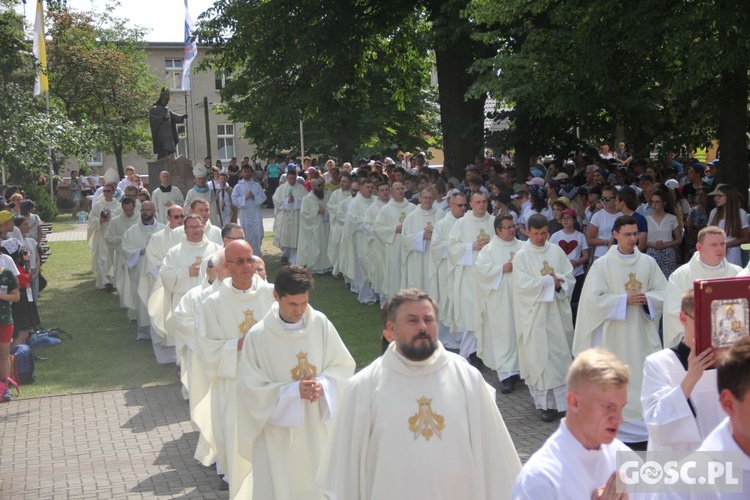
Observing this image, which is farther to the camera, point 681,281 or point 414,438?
point 681,281

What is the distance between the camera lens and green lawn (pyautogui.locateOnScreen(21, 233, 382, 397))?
1317cm

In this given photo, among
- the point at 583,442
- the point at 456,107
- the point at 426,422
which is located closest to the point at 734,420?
the point at 583,442

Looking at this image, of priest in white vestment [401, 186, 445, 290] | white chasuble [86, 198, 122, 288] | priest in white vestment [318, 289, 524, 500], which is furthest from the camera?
white chasuble [86, 198, 122, 288]

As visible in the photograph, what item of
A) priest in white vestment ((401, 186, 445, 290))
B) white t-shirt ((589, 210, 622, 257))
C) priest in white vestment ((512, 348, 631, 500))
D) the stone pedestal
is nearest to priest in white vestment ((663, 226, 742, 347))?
white t-shirt ((589, 210, 622, 257))

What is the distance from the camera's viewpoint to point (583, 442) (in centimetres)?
397

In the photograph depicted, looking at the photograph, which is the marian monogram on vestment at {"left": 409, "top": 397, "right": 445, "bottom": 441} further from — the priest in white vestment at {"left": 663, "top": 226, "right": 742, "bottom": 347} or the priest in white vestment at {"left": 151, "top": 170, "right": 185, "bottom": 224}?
the priest in white vestment at {"left": 151, "top": 170, "right": 185, "bottom": 224}

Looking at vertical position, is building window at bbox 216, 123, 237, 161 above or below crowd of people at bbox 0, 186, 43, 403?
above

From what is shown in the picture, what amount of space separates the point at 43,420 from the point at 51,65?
108ft

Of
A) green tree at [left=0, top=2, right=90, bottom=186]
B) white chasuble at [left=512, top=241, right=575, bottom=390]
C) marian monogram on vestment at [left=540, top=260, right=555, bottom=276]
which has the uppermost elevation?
green tree at [left=0, top=2, right=90, bottom=186]

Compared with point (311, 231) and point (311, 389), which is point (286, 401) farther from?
point (311, 231)

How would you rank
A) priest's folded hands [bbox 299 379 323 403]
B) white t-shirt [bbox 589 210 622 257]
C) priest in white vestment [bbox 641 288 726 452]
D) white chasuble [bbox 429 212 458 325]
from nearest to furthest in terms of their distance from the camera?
1. priest in white vestment [bbox 641 288 726 452]
2. priest's folded hands [bbox 299 379 323 403]
3. white t-shirt [bbox 589 210 622 257]
4. white chasuble [bbox 429 212 458 325]

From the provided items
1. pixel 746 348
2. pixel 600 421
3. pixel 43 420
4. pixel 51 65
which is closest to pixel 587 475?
pixel 600 421

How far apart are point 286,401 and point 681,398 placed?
2559 mm

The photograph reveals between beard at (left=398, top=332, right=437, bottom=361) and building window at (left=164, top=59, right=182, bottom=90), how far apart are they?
175ft
